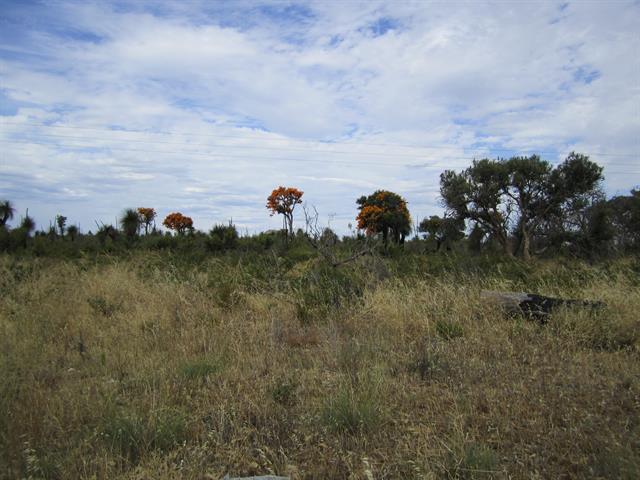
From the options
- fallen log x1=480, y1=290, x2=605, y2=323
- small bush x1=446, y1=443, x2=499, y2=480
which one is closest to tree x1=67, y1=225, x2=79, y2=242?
fallen log x1=480, y1=290, x2=605, y2=323

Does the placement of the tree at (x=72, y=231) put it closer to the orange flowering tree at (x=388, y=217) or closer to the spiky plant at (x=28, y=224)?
the spiky plant at (x=28, y=224)

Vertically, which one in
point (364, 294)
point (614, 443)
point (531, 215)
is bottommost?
point (614, 443)

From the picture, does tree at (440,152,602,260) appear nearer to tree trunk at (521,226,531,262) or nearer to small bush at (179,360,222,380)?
tree trunk at (521,226,531,262)

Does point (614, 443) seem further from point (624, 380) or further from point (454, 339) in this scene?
point (454, 339)

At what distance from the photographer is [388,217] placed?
29.2 m

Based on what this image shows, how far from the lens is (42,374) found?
15.5 ft

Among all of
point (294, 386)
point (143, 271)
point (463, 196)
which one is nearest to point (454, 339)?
point (294, 386)

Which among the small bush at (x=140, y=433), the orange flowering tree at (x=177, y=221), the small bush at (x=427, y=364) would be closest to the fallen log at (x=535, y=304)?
the small bush at (x=427, y=364)

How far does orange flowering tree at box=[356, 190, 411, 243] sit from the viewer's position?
28.6m

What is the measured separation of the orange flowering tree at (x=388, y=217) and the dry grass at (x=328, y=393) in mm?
21076

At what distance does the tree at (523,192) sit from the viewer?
24938 mm

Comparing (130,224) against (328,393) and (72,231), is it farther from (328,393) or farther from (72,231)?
(328,393)

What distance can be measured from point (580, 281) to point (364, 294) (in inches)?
198

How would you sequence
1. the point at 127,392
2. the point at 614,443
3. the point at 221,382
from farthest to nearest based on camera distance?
the point at 221,382 < the point at 127,392 < the point at 614,443
